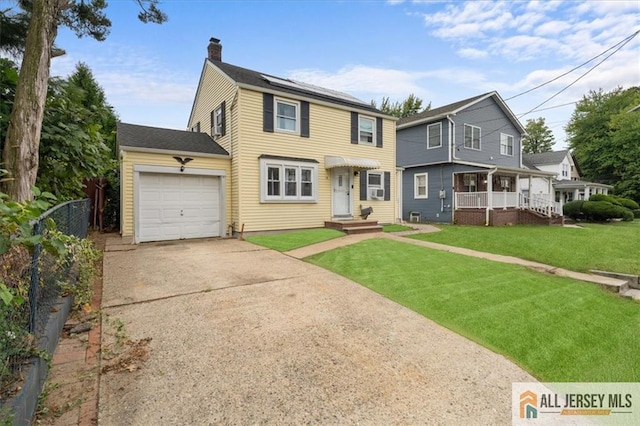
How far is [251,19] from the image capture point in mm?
11586

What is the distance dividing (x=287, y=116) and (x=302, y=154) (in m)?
1.52

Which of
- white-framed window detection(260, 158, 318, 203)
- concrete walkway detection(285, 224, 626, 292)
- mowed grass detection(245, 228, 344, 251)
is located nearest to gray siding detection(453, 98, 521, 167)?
white-framed window detection(260, 158, 318, 203)

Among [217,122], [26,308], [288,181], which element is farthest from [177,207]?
[26,308]

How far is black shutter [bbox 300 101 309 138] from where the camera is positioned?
38.1 ft

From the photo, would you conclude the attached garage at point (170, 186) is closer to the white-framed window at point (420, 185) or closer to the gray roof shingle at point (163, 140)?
the gray roof shingle at point (163, 140)

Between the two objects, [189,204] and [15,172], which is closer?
[15,172]

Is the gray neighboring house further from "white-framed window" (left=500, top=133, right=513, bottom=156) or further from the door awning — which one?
the door awning

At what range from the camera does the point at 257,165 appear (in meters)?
10.6

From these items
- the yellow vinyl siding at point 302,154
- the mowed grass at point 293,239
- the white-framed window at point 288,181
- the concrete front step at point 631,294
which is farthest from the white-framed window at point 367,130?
the concrete front step at point 631,294

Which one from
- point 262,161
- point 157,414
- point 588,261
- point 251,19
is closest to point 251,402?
point 157,414

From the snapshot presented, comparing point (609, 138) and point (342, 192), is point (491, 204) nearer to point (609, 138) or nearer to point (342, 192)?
point (342, 192)

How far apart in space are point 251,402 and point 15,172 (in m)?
4.41

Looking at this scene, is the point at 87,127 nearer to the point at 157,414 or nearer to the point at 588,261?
the point at 157,414

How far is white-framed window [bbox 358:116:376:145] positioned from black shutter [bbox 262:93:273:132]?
4.23 metres
